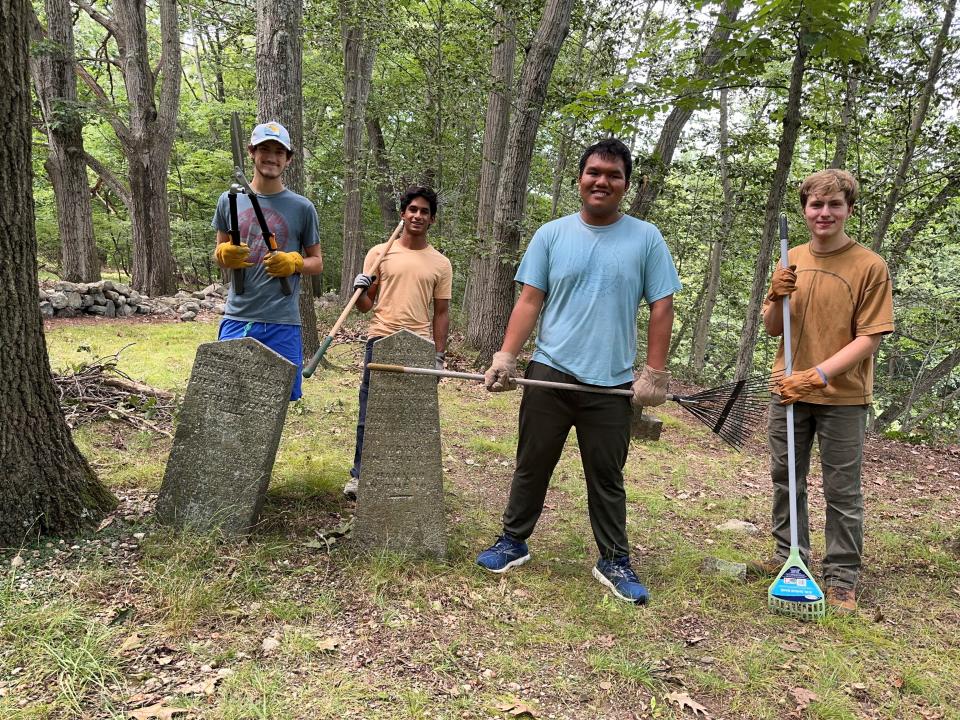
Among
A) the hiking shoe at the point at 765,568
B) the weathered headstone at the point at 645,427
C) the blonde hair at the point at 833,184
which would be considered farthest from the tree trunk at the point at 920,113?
the hiking shoe at the point at 765,568

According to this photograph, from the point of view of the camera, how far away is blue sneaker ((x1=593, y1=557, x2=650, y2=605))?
319 centimetres

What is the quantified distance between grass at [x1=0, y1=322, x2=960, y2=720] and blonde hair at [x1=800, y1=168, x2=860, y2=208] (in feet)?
7.09

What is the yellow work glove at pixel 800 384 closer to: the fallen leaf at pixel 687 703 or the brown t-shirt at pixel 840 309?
the brown t-shirt at pixel 840 309

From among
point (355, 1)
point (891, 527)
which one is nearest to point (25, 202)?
point (891, 527)

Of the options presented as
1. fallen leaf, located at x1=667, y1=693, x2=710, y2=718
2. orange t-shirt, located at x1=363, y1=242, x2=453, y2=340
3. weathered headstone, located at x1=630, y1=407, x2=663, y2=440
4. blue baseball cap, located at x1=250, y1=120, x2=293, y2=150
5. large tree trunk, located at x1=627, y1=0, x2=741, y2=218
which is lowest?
weathered headstone, located at x1=630, y1=407, x2=663, y2=440

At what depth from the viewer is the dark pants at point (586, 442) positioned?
3.18 m

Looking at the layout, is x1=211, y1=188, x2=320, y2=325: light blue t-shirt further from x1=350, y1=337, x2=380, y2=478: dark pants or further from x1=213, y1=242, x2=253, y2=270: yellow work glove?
x1=350, y1=337, x2=380, y2=478: dark pants

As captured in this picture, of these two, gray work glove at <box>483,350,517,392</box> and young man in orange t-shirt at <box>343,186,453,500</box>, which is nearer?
gray work glove at <box>483,350,517,392</box>

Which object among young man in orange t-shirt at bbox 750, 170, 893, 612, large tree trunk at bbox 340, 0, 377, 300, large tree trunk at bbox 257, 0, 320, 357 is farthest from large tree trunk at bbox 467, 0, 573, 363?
young man in orange t-shirt at bbox 750, 170, 893, 612

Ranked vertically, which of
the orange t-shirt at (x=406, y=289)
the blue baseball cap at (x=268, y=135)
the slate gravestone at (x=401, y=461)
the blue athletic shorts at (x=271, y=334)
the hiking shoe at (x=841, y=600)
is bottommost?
the hiking shoe at (x=841, y=600)

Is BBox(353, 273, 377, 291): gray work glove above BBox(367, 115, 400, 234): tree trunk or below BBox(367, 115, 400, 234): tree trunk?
below

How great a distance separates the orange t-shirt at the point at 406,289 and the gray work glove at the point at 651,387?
4.95 feet

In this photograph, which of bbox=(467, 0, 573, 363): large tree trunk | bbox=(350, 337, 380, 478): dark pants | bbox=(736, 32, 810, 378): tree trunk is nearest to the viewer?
bbox=(350, 337, 380, 478): dark pants

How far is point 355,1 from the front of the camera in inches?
431
